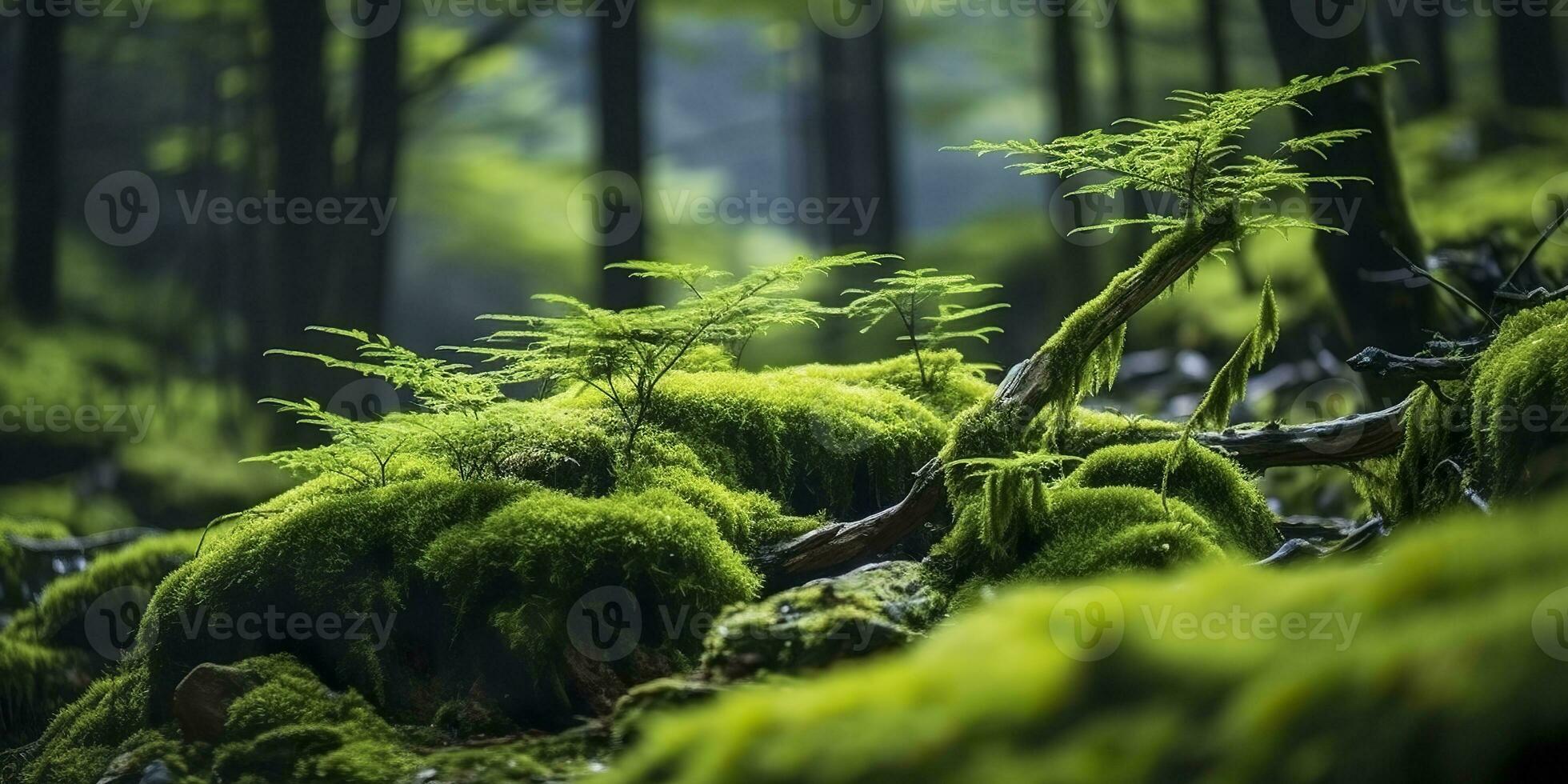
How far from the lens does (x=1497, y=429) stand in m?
4.13

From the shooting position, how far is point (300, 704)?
4227mm

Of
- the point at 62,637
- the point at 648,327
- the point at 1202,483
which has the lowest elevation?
the point at 62,637

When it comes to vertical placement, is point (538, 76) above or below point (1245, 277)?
above

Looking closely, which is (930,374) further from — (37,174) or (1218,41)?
(37,174)

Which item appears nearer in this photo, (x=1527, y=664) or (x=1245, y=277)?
(x=1527, y=664)

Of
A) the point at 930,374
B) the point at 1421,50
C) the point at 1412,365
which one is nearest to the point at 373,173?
the point at 930,374

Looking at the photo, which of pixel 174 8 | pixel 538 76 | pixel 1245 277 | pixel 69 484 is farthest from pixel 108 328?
pixel 1245 277

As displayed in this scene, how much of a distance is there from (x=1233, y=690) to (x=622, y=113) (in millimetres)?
10977

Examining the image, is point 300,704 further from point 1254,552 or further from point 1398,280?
point 1398,280

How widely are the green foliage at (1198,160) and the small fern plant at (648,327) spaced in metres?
1.07

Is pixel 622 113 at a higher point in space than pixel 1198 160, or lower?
higher

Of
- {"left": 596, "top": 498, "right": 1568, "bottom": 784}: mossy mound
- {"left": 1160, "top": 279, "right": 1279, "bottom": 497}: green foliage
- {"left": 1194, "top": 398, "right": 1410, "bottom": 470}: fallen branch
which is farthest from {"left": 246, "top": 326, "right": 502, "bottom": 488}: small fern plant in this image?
{"left": 1194, "top": 398, "right": 1410, "bottom": 470}: fallen branch

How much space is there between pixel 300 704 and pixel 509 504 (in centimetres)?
115

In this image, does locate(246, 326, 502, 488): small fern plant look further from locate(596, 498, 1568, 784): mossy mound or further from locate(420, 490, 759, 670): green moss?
locate(596, 498, 1568, 784): mossy mound
